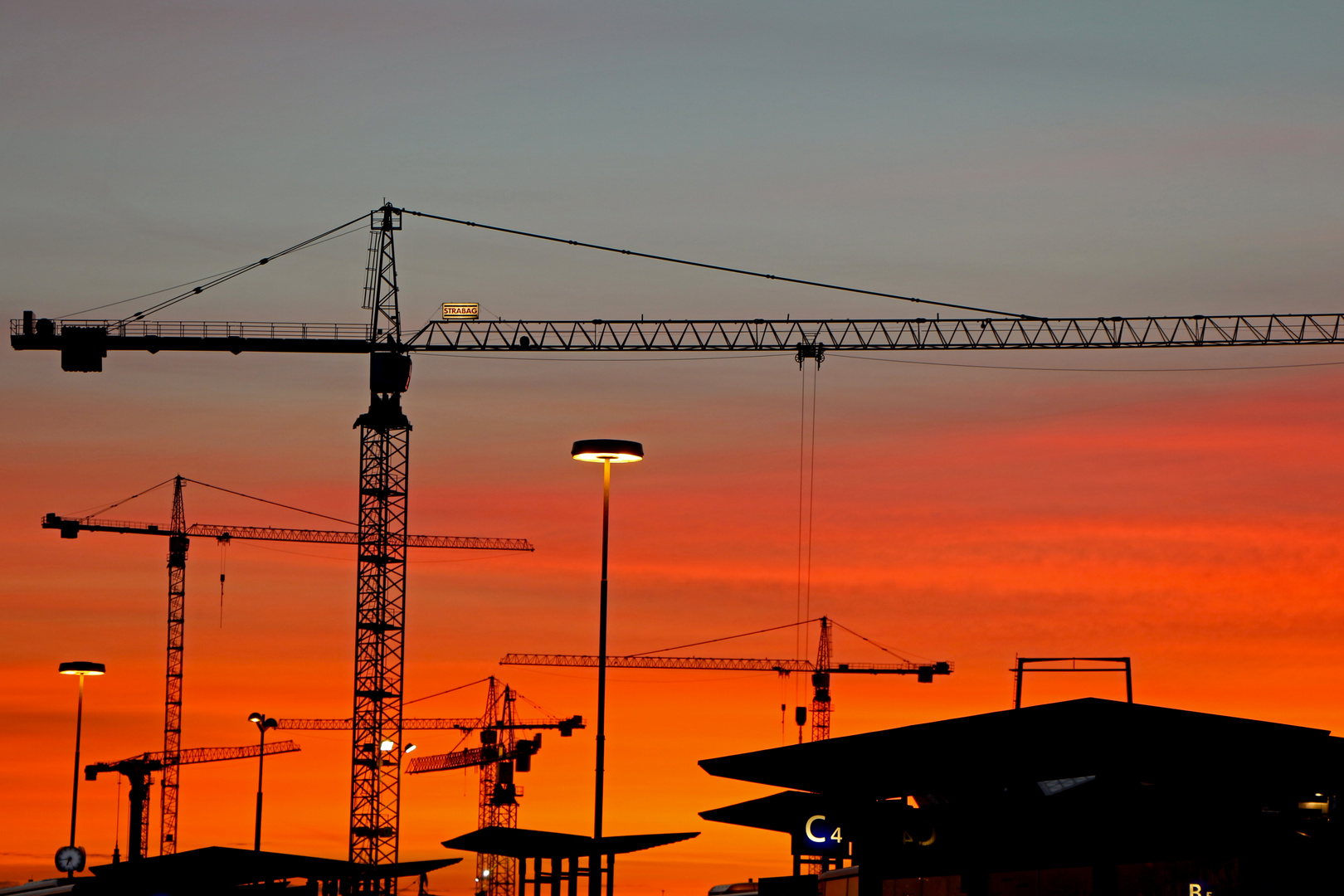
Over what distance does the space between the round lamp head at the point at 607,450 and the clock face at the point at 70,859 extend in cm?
2411

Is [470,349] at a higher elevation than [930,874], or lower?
higher

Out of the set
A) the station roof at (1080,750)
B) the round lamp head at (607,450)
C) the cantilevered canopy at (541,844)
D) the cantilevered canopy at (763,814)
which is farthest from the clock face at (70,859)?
the station roof at (1080,750)

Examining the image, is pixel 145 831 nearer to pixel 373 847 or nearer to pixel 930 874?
pixel 373 847

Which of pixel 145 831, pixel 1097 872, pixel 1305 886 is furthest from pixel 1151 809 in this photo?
pixel 145 831

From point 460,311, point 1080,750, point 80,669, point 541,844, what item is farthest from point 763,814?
point 460,311

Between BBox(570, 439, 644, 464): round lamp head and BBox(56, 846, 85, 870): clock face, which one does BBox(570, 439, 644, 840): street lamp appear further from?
BBox(56, 846, 85, 870): clock face

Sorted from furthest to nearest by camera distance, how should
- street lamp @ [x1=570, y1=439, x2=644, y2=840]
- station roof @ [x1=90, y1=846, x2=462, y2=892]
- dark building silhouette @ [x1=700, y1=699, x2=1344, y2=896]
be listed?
station roof @ [x1=90, y1=846, x2=462, y2=892] → street lamp @ [x1=570, y1=439, x2=644, y2=840] → dark building silhouette @ [x1=700, y1=699, x2=1344, y2=896]

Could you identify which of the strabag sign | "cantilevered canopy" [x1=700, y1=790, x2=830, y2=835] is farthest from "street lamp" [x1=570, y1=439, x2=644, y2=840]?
the strabag sign

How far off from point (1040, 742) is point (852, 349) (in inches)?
3878

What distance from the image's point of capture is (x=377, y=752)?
122000 mm

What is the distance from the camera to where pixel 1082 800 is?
3225 centimetres

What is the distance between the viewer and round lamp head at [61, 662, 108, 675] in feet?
218

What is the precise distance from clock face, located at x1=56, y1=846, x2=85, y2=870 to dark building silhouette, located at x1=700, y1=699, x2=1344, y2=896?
26.6 m

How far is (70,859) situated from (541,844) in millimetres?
14534
